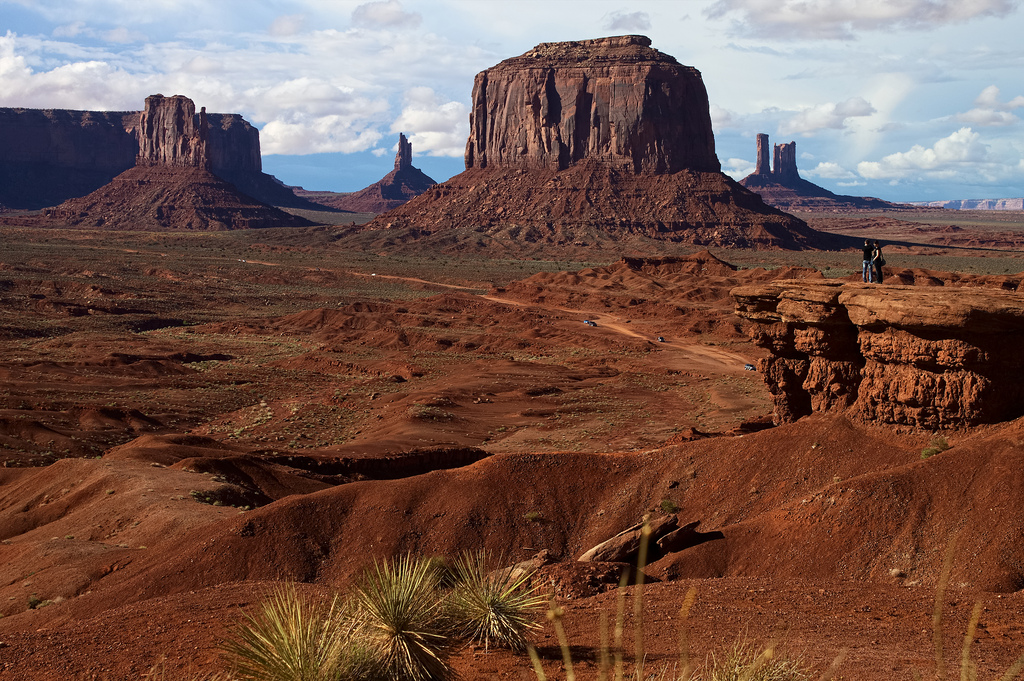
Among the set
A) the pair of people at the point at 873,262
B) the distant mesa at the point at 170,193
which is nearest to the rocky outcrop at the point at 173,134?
the distant mesa at the point at 170,193

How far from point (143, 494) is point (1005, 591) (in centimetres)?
1680

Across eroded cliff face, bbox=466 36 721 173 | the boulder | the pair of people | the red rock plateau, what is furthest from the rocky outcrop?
the boulder

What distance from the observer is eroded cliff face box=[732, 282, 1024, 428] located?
50.9 feet

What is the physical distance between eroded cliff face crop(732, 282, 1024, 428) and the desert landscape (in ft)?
0.18

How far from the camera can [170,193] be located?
562 feet

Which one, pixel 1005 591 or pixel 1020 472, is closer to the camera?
pixel 1005 591

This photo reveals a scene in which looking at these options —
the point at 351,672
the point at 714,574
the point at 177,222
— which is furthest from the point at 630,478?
the point at 177,222

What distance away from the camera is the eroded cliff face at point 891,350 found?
1552cm

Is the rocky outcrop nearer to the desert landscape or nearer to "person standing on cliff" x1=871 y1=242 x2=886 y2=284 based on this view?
the desert landscape

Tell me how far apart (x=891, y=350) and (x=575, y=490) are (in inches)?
278

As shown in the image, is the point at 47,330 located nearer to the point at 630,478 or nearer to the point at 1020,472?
the point at 630,478

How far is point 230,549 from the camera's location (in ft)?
53.1

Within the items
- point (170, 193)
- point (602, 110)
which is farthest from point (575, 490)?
point (170, 193)

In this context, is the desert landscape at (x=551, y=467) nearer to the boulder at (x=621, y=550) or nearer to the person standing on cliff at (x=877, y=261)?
the boulder at (x=621, y=550)
